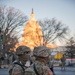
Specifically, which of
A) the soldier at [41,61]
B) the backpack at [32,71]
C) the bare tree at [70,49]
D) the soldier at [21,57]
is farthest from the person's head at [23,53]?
the bare tree at [70,49]

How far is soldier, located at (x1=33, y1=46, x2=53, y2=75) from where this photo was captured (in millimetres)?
4035

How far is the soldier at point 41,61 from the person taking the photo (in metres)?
4.04

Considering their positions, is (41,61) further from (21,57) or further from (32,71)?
(21,57)

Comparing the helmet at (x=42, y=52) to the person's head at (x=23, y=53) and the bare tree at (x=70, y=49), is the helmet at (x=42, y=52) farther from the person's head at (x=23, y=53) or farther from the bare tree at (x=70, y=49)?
the bare tree at (x=70, y=49)

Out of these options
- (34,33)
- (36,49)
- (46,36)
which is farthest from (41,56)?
(34,33)

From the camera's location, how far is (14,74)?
4664 millimetres

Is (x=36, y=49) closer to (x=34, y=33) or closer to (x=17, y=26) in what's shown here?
(x=17, y=26)

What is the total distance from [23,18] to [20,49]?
2234 inches

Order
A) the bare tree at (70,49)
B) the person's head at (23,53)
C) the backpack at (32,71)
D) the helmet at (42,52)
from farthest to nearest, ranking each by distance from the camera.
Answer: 1. the bare tree at (70,49)
2. the person's head at (23,53)
3. the helmet at (42,52)
4. the backpack at (32,71)

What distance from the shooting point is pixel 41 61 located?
4.18 meters

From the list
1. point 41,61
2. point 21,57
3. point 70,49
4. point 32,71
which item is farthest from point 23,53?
point 70,49

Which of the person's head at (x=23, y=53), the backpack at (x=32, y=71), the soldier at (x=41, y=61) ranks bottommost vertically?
the backpack at (x=32, y=71)

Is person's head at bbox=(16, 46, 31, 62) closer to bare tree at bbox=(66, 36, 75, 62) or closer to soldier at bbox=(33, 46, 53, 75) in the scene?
soldier at bbox=(33, 46, 53, 75)

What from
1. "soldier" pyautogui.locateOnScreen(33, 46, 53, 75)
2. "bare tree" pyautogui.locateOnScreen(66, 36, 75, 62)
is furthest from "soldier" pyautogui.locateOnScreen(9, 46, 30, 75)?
"bare tree" pyautogui.locateOnScreen(66, 36, 75, 62)
